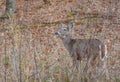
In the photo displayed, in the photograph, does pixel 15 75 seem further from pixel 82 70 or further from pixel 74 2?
pixel 74 2

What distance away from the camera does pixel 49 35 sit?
628 inches

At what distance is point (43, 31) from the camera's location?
16781 mm

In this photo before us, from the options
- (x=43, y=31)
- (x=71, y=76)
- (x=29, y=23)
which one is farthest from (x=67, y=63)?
(x=29, y=23)

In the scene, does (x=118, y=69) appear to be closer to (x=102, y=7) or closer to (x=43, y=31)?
(x=43, y=31)

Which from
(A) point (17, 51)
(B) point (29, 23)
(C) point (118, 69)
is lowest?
(B) point (29, 23)

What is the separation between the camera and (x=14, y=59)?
15.4 feet

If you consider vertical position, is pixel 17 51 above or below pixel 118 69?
above

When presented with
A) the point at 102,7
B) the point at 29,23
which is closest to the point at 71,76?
the point at 29,23

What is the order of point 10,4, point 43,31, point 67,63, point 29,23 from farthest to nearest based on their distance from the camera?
point 10,4 < point 29,23 < point 43,31 < point 67,63

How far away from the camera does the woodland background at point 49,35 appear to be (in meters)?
4.81

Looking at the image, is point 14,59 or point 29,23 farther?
point 29,23

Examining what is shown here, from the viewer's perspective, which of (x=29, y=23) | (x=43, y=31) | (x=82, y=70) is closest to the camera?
(x=82, y=70)

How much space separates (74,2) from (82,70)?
15985 mm

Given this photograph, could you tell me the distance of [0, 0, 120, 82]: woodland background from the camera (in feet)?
15.8
